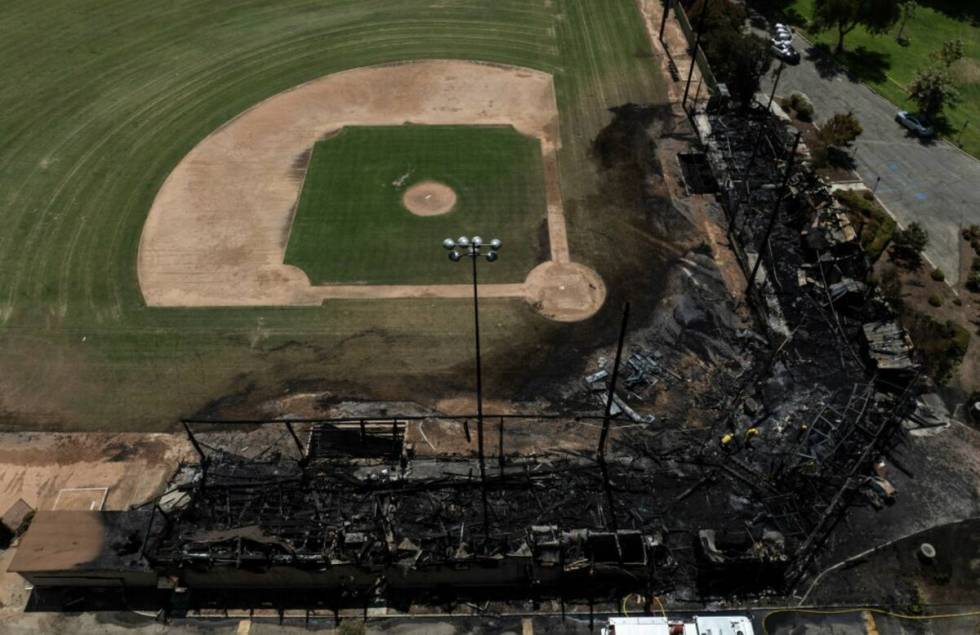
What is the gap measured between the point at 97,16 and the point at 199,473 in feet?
206

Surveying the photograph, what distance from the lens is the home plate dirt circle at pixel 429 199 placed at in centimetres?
5228

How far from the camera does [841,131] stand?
56.6 meters

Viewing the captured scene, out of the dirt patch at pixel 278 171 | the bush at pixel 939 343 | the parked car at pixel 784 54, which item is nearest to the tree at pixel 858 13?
the parked car at pixel 784 54

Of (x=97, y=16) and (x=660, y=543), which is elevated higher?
(x=97, y=16)

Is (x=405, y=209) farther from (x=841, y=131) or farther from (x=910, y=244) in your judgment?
(x=910, y=244)

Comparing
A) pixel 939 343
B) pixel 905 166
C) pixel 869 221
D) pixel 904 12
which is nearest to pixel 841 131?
pixel 905 166

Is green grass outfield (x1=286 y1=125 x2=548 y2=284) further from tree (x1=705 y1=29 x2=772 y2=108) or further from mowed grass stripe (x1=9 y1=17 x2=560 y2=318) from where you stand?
A: tree (x1=705 y1=29 x2=772 y2=108)

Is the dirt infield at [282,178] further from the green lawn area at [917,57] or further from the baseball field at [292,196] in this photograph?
the green lawn area at [917,57]

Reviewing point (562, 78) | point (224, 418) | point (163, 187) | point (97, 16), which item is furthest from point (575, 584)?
point (97, 16)


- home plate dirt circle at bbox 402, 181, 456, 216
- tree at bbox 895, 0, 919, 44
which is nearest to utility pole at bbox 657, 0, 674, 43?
tree at bbox 895, 0, 919, 44

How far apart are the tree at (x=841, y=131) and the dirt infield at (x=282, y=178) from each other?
23.5 metres

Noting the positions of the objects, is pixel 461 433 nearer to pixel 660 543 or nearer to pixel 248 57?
pixel 660 543

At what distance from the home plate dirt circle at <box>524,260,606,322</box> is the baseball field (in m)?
0.28

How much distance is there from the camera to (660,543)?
109 feet
